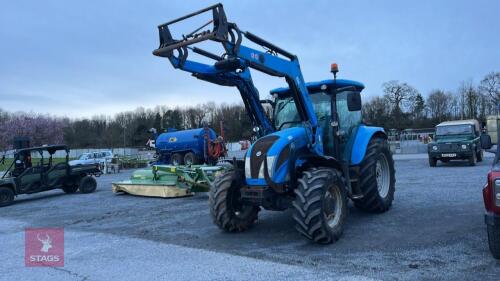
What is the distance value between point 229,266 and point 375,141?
420 centimetres

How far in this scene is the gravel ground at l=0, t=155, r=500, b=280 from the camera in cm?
491

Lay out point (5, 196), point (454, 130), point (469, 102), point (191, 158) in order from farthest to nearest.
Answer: point (469, 102), point (191, 158), point (454, 130), point (5, 196)

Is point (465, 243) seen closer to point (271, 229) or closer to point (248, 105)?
point (271, 229)

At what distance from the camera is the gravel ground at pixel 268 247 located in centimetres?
491

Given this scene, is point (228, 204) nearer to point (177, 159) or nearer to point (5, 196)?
point (5, 196)

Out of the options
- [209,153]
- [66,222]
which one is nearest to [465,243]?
[66,222]

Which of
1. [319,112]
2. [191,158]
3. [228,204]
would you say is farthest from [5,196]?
[191,158]

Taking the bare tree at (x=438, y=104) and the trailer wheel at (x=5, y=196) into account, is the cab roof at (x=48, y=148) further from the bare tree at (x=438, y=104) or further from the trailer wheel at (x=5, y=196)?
the bare tree at (x=438, y=104)

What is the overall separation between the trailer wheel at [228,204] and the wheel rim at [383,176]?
2928 millimetres

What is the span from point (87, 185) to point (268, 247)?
432 inches

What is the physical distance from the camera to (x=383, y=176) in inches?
336

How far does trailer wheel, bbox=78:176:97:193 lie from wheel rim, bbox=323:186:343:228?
11.3 metres

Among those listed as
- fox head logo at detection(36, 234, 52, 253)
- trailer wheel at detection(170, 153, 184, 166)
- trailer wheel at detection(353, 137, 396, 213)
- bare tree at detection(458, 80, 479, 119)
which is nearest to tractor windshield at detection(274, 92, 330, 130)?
trailer wheel at detection(353, 137, 396, 213)

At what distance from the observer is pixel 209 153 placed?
22750 mm
